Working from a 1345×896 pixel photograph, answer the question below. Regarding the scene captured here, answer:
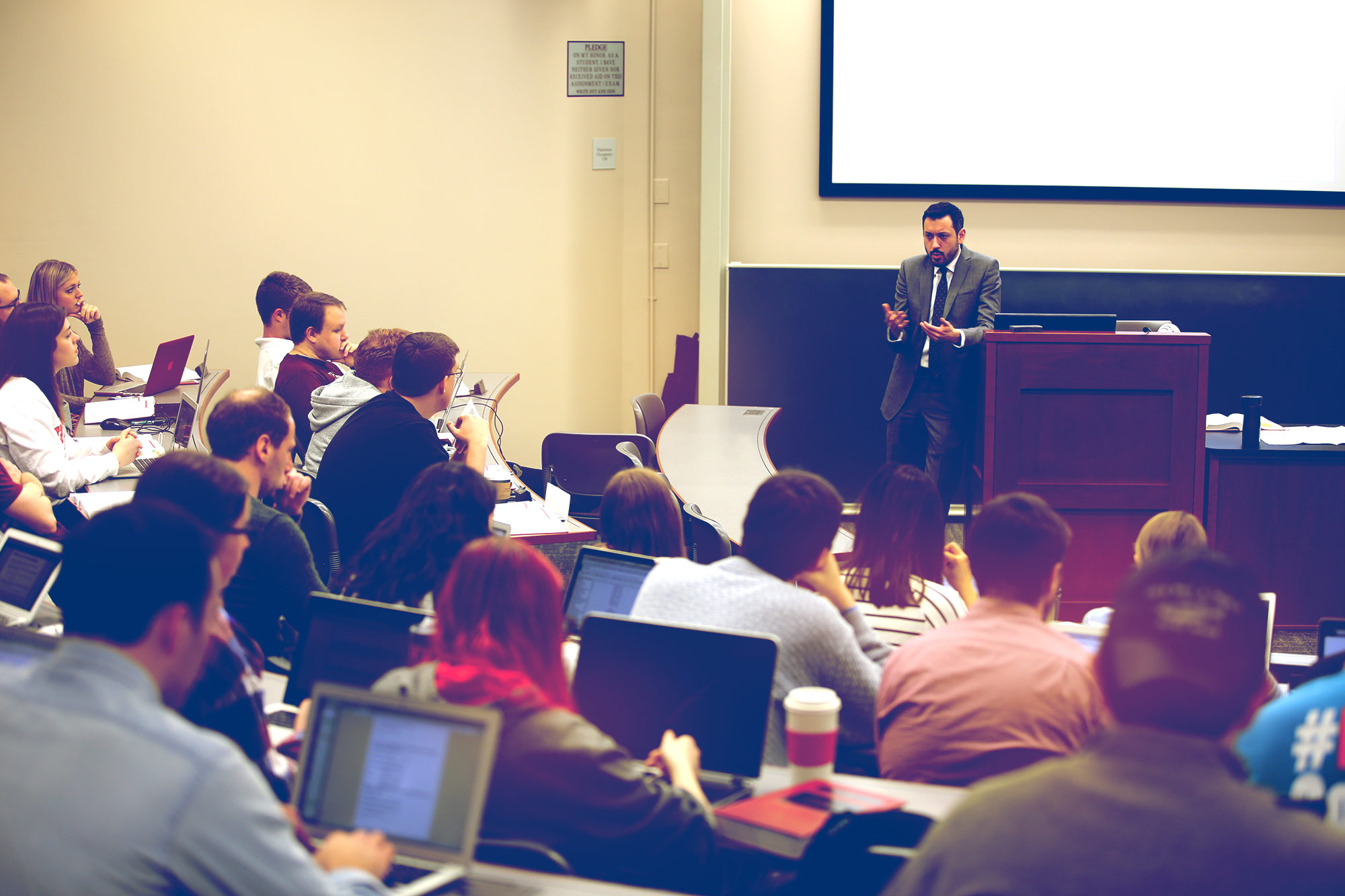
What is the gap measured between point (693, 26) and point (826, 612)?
18.2ft

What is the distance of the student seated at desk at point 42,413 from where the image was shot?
344 centimetres

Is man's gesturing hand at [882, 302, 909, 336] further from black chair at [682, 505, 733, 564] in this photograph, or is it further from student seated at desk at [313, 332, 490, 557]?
student seated at desk at [313, 332, 490, 557]

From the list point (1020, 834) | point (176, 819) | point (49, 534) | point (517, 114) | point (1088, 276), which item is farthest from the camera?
point (517, 114)

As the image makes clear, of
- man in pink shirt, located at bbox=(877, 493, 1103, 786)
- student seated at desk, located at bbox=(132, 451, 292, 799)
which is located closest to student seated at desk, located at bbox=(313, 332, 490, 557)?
student seated at desk, located at bbox=(132, 451, 292, 799)

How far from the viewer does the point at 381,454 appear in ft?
11.1

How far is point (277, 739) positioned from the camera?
6.67 ft

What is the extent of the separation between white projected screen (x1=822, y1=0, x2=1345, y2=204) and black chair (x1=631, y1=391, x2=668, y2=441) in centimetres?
215

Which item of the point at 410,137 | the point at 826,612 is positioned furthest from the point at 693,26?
the point at 826,612

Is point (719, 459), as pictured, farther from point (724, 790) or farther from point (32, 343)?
point (724, 790)

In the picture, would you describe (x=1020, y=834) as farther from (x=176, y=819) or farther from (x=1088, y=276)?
(x=1088, y=276)

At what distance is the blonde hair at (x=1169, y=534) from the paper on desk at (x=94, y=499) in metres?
2.96

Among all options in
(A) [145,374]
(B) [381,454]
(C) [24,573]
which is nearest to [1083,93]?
(B) [381,454]

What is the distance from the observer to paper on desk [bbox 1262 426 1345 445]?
4660 millimetres

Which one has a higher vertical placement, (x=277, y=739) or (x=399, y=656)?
(x=399, y=656)
